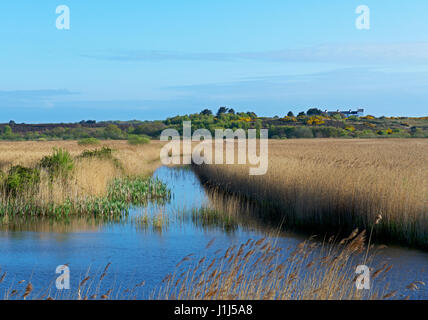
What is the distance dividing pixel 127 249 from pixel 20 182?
7.00 meters

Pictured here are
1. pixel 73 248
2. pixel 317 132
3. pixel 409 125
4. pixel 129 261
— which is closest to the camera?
pixel 129 261

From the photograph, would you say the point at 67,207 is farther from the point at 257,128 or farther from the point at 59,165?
the point at 257,128

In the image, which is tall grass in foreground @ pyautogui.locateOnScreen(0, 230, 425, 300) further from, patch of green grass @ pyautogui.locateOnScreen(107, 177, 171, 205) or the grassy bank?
patch of green grass @ pyautogui.locateOnScreen(107, 177, 171, 205)

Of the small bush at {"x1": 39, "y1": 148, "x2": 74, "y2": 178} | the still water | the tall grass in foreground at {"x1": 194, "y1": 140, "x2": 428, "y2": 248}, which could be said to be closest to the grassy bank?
the small bush at {"x1": 39, "y1": 148, "x2": 74, "y2": 178}

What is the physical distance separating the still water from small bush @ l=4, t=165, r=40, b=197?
6.18 feet

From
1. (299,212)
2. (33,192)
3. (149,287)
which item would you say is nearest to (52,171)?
(33,192)

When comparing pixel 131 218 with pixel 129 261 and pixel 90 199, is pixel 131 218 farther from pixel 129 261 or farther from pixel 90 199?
pixel 129 261

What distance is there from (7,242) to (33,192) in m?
4.42

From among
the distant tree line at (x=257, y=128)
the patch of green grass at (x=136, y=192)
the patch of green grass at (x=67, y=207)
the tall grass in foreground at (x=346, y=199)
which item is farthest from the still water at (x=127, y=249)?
the distant tree line at (x=257, y=128)

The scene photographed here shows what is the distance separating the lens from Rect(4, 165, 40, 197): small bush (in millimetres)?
17078

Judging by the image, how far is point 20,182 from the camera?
17359 millimetres

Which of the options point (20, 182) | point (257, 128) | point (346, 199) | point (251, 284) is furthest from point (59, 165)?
point (257, 128)

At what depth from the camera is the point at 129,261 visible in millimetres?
10797

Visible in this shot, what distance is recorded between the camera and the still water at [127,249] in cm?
949
